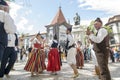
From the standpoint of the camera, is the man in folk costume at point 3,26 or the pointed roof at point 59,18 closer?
the man in folk costume at point 3,26

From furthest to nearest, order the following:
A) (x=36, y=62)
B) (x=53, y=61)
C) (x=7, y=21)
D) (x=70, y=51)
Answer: (x=53, y=61) → (x=36, y=62) → (x=70, y=51) → (x=7, y=21)

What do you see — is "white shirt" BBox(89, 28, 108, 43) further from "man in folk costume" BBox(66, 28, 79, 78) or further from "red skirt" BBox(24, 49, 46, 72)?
"red skirt" BBox(24, 49, 46, 72)

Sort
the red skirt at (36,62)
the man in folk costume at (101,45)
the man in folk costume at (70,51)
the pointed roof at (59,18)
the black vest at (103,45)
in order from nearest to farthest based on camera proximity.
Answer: the man in folk costume at (101,45) < the black vest at (103,45) < the man in folk costume at (70,51) < the red skirt at (36,62) < the pointed roof at (59,18)

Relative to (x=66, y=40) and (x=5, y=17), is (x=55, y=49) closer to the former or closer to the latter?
(x=66, y=40)

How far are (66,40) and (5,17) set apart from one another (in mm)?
3168

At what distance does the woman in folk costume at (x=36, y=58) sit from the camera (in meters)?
8.73

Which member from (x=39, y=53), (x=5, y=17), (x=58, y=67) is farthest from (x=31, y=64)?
(x=5, y=17)

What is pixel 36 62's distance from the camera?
28.9 ft

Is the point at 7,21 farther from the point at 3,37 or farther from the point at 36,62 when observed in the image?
the point at 36,62

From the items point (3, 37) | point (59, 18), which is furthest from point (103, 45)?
point (59, 18)

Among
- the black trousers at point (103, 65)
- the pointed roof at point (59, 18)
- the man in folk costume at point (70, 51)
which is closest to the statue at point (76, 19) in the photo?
the pointed roof at point (59, 18)

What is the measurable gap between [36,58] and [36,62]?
14cm

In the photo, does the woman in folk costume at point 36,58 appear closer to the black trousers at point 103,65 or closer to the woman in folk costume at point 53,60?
the woman in folk costume at point 53,60

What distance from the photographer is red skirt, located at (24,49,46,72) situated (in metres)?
8.71
